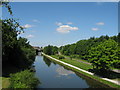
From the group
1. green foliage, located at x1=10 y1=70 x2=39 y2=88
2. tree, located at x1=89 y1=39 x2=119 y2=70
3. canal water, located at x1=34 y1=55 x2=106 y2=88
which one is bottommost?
canal water, located at x1=34 y1=55 x2=106 y2=88

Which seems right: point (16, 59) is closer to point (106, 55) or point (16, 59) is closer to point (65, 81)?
point (65, 81)

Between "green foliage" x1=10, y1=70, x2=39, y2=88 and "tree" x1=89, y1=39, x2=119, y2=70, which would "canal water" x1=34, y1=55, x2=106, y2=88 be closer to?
"tree" x1=89, y1=39, x2=119, y2=70

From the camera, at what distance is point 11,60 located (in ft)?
105

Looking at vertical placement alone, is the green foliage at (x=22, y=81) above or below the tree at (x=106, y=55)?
below

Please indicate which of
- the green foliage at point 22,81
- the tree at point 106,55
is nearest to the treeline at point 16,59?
the green foliage at point 22,81

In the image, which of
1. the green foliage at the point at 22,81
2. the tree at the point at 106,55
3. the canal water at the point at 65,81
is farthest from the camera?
the tree at the point at 106,55

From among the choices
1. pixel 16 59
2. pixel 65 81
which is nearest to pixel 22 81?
pixel 65 81

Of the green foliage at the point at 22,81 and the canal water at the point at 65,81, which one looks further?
the canal water at the point at 65,81

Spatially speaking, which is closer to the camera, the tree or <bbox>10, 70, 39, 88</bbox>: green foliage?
<bbox>10, 70, 39, 88</bbox>: green foliage

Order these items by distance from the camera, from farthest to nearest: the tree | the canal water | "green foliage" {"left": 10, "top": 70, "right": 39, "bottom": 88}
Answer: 1. the tree
2. the canal water
3. "green foliage" {"left": 10, "top": 70, "right": 39, "bottom": 88}

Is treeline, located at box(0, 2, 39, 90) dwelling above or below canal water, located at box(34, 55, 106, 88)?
above

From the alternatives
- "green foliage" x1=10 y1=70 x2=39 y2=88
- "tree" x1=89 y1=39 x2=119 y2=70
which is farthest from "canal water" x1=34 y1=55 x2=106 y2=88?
"green foliage" x1=10 y1=70 x2=39 y2=88

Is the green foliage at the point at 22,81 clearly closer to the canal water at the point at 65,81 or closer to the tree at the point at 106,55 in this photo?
the canal water at the point at 65,81

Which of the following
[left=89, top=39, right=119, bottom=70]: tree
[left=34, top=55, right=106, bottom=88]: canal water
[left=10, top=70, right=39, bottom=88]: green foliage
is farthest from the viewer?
[left=89, top=39, right=119, bottom=70]: tree
